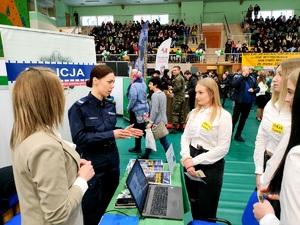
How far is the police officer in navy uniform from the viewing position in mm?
1688

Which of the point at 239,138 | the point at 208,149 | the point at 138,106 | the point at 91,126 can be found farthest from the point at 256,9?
the point at 91,126

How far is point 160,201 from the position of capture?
58.7 inches

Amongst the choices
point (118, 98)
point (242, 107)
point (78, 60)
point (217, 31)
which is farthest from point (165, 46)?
point (217, 31)

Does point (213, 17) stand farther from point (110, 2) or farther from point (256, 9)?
point (110, 2)

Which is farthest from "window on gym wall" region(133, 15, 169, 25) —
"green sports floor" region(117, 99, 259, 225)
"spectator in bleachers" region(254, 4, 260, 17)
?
"green sports floor" region(117, 99, 259, 225)

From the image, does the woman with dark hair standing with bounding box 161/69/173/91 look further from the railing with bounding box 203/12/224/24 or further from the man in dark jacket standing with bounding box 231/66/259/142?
the railing with bounding box 203/12/224/24

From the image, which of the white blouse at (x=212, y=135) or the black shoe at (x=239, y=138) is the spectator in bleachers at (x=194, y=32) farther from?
Result: the white blouse at (x=212, y=135)

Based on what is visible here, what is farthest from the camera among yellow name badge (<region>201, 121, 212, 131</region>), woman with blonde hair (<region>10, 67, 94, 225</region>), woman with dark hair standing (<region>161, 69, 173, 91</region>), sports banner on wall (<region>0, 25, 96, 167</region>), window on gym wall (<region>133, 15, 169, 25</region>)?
window on gym wall (<region>133, 15, 169, 25</region>)

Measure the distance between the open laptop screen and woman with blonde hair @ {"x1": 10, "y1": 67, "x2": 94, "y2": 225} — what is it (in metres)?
0.40

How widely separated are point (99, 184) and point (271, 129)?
1400 millimetres

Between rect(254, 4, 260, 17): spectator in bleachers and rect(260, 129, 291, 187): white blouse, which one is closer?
rect(260, 129, 291, 187): white blouse

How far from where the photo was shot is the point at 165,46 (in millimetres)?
6320

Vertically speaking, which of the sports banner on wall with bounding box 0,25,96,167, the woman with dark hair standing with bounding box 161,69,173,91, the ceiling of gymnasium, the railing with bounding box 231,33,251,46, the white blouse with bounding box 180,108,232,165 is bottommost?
the white blouse with bounding box 180,108,232,165

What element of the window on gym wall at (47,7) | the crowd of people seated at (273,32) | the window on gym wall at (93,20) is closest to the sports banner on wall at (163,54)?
the crowd of people seated at (273,32)
